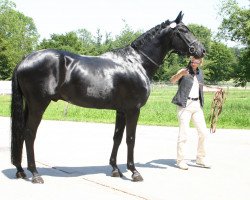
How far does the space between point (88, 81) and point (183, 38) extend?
1597mm

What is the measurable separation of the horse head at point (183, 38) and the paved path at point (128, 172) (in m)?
1.89

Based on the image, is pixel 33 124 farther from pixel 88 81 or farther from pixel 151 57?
pixel 151 57

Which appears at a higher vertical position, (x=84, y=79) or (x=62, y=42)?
(x=62, y=42)

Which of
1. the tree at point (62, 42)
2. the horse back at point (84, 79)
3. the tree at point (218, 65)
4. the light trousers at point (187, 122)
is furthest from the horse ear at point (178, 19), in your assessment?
the tree at point (218, 65)

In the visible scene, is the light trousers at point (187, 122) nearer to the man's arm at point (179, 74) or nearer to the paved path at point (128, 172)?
the paved path at point (128, 172)

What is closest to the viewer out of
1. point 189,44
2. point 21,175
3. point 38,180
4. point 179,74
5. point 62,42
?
point 38,180

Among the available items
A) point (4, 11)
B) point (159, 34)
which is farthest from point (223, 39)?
point (4, 11)

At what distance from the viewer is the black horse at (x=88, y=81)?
599 centimetres

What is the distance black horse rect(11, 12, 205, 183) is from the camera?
5.99m

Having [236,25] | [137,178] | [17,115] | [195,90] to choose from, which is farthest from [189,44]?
[236,25]

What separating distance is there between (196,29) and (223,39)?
244ft

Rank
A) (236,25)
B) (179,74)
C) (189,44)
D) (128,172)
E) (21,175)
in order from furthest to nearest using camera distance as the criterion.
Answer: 1. (236,25)
2. (179,74)
3. (128,172)
4. (189,44)
5. (21,175)

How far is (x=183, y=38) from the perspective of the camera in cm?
650

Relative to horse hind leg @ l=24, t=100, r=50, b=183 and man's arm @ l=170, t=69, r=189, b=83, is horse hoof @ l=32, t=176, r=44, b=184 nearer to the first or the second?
horse hind leg @ l=24, t=100, r=50, b=183
